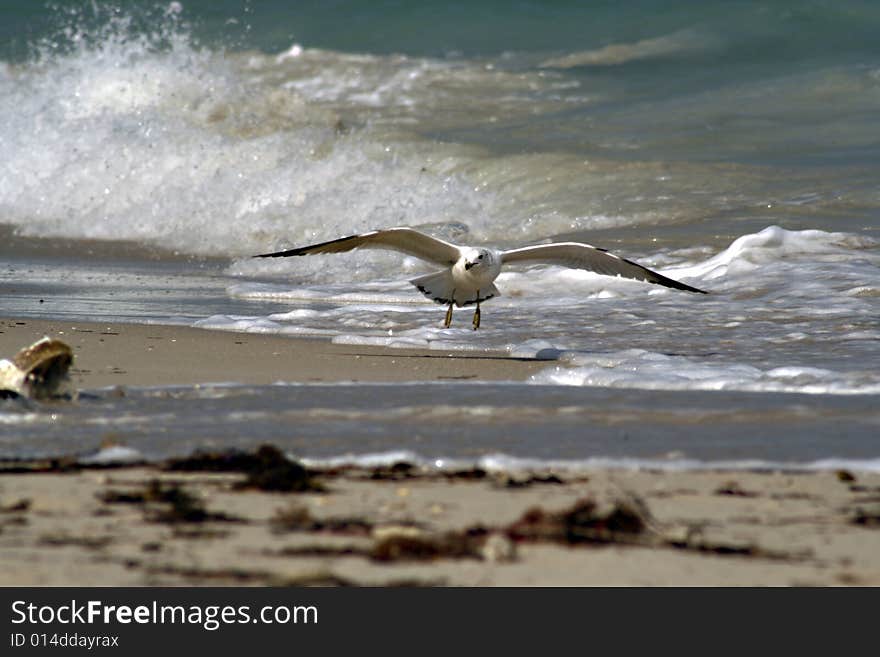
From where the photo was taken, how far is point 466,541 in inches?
124

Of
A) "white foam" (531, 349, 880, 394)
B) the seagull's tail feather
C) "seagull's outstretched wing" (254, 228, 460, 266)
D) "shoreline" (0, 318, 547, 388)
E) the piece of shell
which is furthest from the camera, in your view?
the seagull's tail feather

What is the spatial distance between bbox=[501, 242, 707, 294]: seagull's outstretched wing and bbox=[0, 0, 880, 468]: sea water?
255 millimetres

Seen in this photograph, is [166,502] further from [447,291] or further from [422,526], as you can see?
[447,291]

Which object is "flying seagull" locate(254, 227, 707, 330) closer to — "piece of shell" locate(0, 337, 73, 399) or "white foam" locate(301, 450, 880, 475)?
"piece of shell" locate(0, 337, 73, 399)

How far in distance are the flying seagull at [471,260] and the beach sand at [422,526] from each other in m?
4.18

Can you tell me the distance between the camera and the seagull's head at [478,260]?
8.06 meters

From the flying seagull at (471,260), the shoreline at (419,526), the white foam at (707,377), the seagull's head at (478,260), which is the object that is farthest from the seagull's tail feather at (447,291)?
the shoreline at (419,526)

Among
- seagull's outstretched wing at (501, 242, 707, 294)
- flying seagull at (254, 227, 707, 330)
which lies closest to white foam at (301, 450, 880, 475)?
flying seagull at (254, 227, 707, 330)

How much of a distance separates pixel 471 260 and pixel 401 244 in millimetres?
542

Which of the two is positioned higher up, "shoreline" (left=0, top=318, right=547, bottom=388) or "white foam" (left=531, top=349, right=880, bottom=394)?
"white foam" (left=531, top=349, right=880, bottom=394)

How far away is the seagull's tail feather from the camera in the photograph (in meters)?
8.19

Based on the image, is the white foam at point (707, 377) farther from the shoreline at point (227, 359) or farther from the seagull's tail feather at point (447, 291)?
the seagull's tail feather at point (447, 291)

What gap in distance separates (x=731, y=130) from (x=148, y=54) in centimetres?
865

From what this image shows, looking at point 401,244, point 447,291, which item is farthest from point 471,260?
point 401,244
